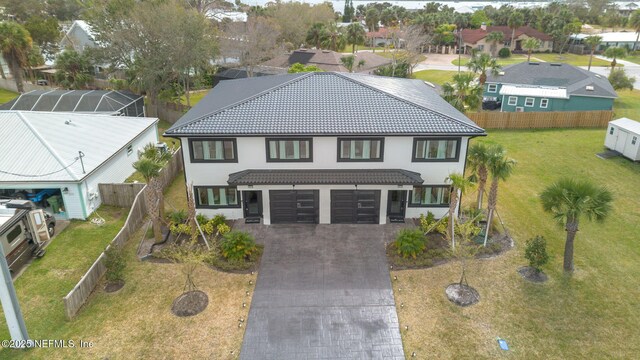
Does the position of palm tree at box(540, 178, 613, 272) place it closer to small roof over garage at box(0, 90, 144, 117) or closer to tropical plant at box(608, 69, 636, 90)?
small roof over garage at box(0, 90, 144, 117)

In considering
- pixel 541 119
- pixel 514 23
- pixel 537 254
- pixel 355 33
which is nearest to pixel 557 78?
pixel 541 119

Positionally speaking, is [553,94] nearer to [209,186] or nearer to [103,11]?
[209,186]

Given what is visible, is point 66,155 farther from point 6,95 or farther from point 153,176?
point 6,95

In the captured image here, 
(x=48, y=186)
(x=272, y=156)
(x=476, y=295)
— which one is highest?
(x=272, y=156)

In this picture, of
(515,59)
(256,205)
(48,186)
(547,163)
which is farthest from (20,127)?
(515,59)

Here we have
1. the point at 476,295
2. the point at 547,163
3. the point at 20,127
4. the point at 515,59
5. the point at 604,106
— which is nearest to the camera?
the point at 476,295

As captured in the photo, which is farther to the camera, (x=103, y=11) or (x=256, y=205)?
(x=103, y=11)
